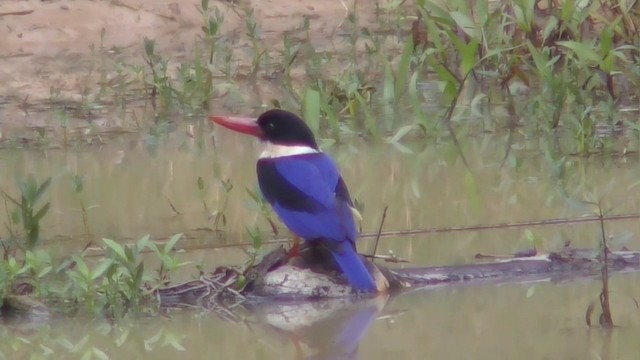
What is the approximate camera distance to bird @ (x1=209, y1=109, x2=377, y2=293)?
14.9 ft

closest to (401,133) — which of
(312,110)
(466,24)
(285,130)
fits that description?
(312,110)

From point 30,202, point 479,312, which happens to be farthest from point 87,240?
point 479,312

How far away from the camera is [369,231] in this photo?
5219mm

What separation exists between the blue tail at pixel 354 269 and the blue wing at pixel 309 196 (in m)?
0.04

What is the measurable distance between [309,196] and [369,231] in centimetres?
53

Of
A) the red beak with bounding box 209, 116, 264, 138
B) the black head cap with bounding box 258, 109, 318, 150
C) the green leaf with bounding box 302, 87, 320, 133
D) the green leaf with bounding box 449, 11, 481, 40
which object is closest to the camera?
the black head cap with bounding box 258, 109, 318, 150

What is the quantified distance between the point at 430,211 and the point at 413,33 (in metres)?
2.86

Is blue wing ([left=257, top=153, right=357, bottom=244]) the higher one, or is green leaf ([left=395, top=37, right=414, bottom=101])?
blue wing ([left=257, top=153, right=357, bottom=244])

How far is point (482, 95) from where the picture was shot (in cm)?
724

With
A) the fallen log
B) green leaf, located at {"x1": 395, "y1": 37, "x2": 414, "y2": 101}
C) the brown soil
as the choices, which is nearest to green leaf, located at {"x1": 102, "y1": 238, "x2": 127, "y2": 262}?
the fallen log

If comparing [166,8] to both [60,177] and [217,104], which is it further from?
[60,177]

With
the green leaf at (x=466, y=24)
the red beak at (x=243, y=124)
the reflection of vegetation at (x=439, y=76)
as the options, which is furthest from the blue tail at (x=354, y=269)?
the green leaf at (x=466, y=24)

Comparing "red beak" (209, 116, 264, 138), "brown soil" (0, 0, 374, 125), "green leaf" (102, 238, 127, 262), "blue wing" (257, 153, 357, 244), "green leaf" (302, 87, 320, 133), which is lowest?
"brown soil" (0, 0, 374, 125)

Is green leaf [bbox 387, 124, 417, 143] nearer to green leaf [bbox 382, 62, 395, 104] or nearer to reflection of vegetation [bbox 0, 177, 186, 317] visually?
green leaf [bbox 382, 62, 395, 104]
